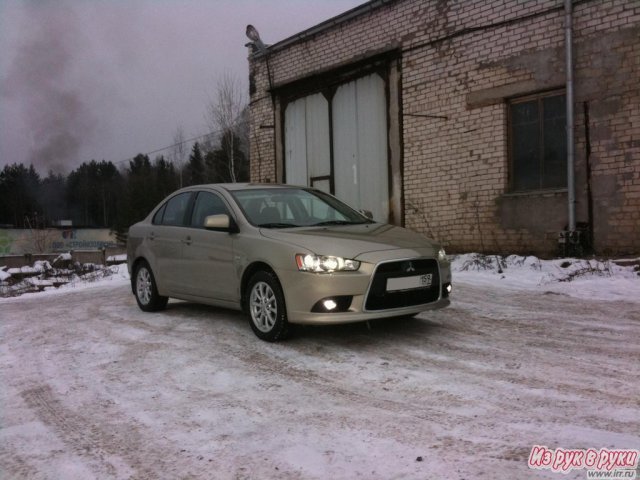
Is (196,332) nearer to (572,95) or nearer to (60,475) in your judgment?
(60,475)

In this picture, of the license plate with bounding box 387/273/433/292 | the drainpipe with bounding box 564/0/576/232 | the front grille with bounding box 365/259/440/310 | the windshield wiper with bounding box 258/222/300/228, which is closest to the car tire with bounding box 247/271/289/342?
the windshield wiper with bounding box 258/222/300/228

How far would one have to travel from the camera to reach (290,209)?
19.1ft

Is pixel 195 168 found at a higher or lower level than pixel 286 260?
higher

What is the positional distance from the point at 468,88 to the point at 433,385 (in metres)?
7.88

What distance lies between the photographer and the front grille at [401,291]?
469 cm

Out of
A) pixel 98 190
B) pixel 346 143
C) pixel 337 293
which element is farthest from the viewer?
pixel 98 190

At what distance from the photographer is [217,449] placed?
114 inches

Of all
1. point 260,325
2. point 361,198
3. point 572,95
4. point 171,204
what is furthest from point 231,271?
point 361,198

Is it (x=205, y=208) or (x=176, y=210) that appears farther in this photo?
(x=176, y=210)

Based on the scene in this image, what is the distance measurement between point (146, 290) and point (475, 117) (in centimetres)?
672

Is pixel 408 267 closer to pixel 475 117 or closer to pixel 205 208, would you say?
pixel 205 208

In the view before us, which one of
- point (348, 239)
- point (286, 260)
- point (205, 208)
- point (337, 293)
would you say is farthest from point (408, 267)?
point (205, 208)

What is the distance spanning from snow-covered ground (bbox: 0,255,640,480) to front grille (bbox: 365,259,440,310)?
1.31 feet

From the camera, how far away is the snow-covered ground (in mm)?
2758
